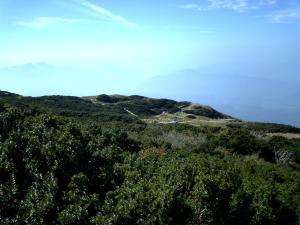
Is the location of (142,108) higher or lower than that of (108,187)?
higher

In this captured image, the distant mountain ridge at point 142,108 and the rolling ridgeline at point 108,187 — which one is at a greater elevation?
the distant mountain ridge at point 142,108

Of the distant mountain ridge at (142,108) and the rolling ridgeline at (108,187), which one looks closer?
the rolling ridgeline at (108,187)

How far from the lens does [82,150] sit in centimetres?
1695

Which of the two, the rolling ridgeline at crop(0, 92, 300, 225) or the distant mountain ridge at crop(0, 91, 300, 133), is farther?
the distant mountain ridge at crop(0, 91, 300, 133)

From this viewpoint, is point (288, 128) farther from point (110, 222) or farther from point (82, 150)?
point (110, 222)

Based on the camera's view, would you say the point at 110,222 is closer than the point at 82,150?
Yes

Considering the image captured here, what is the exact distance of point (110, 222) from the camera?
1264cm

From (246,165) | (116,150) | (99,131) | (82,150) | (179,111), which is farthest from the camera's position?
(179,111)

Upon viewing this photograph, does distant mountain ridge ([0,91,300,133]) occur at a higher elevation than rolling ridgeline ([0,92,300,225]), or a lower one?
higher

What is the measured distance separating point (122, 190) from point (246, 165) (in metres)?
12.2

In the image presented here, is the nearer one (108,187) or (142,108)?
(108,187)

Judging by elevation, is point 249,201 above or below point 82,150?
below

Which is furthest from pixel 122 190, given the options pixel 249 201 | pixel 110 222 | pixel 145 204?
pixel 249 201

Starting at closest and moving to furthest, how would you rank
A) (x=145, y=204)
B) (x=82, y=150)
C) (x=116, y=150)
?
(x=145, y=204) < (x=82, y=150) < (x=116, y=150)
